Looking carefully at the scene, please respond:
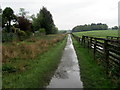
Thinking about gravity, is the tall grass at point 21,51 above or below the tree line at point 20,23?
below

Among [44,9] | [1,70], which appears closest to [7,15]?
[44,9]

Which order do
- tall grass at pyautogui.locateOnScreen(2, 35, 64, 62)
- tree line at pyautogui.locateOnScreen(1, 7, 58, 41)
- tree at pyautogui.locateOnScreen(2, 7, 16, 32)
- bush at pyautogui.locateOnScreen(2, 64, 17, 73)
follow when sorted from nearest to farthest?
bush at pyautogui.locateOnScreen(2, 64, 17, 73), tall grass at pyautogui.locateOnScreen(2, 35, 64, 62), tree line at pyautogui.locateOnScreen(1, 7, 58, 41), tree at pyautogui.locateOnScreen(2, 7, 16, 32)

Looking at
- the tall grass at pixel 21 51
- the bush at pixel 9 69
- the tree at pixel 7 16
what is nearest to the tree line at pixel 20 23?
the tree at pixel 7 16

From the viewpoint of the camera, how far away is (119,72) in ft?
17.1

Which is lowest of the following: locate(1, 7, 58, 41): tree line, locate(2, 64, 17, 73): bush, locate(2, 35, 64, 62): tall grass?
locate(2, 64, 17, 73): bush

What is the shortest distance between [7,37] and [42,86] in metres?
22.1

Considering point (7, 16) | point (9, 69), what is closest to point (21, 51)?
point (9, 69)

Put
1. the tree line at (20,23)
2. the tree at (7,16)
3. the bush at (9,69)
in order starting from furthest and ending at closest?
1. the tree at (7,16)
2. the tree line at (20,23)
3. the bush at (9,69)

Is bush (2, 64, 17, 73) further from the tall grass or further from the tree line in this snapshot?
the tree line

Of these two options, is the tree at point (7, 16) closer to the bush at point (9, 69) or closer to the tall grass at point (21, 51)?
the tall grass at point (21, 51)

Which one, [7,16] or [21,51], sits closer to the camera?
[21,51]

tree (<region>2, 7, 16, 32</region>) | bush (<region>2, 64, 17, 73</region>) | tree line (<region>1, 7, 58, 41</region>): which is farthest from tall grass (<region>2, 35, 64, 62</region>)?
tree (<region>2, 7, 16, 32</region>)

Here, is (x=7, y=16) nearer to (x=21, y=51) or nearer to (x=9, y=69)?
(x=21, y=51)

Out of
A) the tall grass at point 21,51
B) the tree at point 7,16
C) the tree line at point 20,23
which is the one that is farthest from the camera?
the tree at point 7,16
